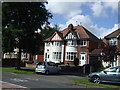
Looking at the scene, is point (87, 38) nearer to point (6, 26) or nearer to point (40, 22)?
point (40, 22)

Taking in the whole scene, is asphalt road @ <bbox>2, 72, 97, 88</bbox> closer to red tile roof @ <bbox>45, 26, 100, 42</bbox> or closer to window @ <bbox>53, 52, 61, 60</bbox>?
red tile roof @ <bbox>45, 26, 100, 42</bbox>

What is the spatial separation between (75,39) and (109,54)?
23.4m

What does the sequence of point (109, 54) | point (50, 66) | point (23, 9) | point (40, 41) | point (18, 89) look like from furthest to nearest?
point (40, 41) → point (23, 9) → point (50, 66) → point (109, 54) → point (18, 89)

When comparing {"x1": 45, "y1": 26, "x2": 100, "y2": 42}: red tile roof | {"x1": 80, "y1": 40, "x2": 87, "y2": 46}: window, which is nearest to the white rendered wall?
{"x1": 45, "y1": 26, "x2": 100, "y2": 42}: red tile roof

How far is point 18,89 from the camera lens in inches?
472


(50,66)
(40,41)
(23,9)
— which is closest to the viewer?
(50,66)

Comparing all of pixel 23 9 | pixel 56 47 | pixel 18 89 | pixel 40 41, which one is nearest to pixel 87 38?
pixel 56 47

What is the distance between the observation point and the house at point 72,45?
44688 millimetres

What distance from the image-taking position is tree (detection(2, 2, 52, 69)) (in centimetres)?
2689

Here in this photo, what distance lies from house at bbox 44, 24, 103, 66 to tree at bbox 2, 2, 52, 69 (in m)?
17.0

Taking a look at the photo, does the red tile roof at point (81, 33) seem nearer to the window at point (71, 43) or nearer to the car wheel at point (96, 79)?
the window at point (71, 43)

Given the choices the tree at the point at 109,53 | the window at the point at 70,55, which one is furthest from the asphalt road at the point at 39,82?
the window at the point at 70,55

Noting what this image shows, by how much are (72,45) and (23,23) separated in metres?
19.9

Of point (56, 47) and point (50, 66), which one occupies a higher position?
point (56, 47)
